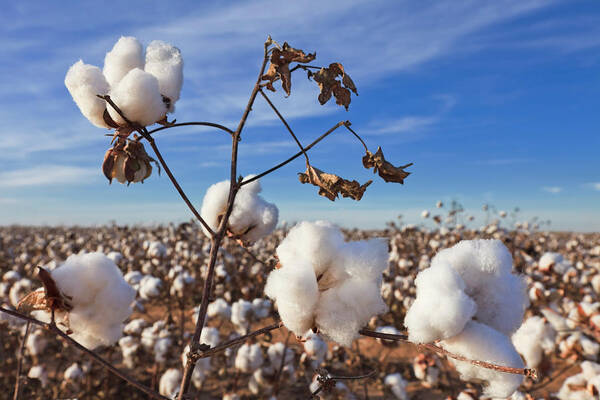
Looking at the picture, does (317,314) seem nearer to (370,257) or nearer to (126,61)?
(370,257)

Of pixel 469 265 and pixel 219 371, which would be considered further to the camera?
pixel 219 371

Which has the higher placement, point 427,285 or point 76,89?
point 76,89

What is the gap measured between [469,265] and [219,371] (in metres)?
4.99

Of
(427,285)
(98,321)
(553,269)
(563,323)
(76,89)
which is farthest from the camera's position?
(553,269)

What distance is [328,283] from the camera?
1136 mm

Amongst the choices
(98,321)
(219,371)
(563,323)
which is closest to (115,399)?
(219,371)

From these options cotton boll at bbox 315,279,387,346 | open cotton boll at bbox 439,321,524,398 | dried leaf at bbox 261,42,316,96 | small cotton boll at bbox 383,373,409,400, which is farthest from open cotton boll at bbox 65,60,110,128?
small cotton boll at bbox 383,373,409,400

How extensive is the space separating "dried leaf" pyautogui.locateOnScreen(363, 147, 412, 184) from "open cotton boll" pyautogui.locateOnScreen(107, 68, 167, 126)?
0.64m

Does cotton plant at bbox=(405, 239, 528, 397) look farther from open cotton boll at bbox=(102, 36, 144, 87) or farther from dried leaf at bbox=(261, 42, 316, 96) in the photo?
open cotton boll at bbox=(102, 36, 144, 87)

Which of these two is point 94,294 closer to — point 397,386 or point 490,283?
point 490,283

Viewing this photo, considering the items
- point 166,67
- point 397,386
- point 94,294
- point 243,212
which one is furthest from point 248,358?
point 166,67

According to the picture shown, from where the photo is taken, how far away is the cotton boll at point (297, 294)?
3.39 feet

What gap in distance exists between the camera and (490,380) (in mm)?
1092

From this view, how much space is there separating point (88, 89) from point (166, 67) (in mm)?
257
